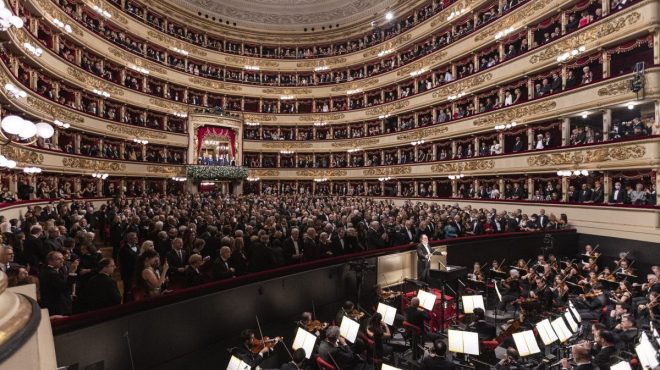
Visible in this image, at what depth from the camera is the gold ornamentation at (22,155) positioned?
442 inches

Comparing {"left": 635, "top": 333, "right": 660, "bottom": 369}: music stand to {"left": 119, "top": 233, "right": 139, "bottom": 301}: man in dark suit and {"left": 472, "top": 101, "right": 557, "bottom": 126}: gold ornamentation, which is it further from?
{"left": 472, "top": 101, "right": 557, "bottom": 126}: gold ornamentation

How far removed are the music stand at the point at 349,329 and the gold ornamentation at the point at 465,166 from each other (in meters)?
16.5

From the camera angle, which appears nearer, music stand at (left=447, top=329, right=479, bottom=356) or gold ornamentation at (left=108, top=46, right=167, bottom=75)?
music stand at (left=447, top=329, right=479, bottom=356)

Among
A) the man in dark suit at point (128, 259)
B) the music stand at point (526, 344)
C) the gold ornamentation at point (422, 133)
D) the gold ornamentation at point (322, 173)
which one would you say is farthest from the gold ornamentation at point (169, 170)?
the music stand at point (526, 344)

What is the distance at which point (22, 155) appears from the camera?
1282cm

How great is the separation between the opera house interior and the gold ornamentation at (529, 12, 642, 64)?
0.10 metres

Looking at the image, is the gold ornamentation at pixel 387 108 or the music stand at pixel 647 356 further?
the gold ornamentation at pixel 387 108

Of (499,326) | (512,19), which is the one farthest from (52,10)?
(512,19)

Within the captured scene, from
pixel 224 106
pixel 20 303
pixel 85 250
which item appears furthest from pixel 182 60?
pixel 20 303

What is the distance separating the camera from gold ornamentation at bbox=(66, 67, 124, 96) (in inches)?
762

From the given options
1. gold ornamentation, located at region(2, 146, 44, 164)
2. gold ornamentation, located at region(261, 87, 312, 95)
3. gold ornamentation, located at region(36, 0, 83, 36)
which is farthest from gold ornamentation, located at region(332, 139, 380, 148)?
gold ornamentation, located at region(2, 146, 44, 164)

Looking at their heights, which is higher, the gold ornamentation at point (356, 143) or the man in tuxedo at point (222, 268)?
the gold ornamentation at point (356, 143)

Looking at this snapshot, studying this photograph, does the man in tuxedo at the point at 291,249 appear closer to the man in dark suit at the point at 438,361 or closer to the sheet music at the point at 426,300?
the sheet music at the point at 426,300

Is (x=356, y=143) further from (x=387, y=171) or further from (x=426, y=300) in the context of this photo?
(x=426, y=300)
